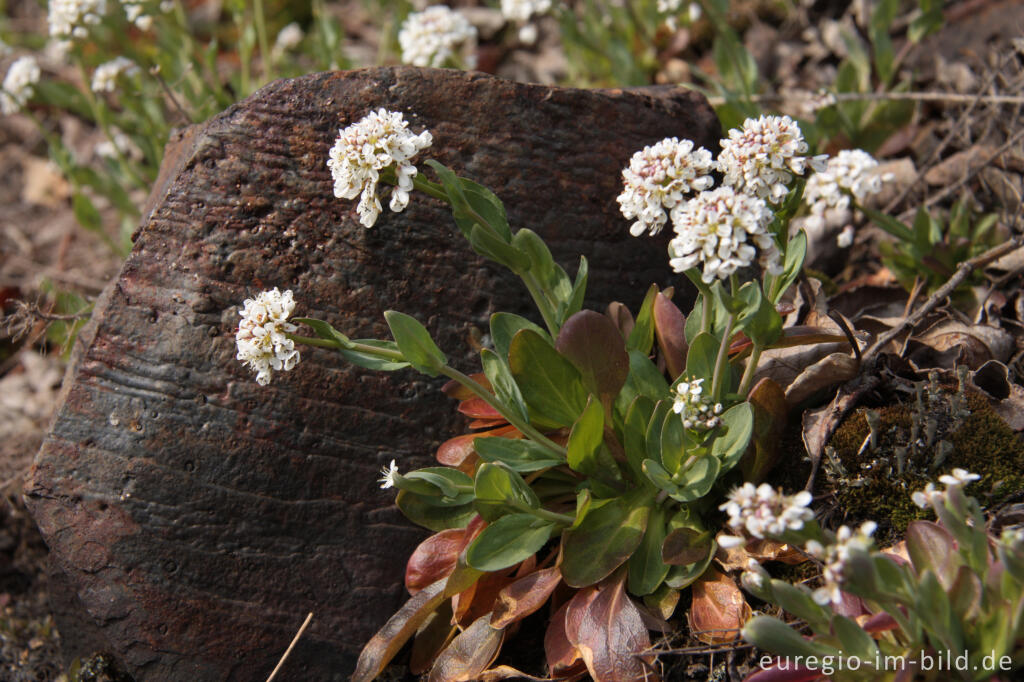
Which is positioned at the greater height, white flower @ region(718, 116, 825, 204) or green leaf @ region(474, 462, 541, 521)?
white flower @ region(718, 116, 825, 204)

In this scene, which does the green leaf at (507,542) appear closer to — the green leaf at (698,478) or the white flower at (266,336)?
the green leaf at (698,478)

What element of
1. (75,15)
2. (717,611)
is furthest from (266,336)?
(75,15)

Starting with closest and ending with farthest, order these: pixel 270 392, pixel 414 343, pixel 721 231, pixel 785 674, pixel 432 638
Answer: pixel 721 231 → pixel 785 674 → pixel 414 343 → pixel 432 638 → pixel 270 392

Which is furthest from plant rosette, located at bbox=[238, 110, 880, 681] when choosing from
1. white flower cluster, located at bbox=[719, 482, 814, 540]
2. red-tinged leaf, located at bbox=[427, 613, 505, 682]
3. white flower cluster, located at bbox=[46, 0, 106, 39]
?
white flower cluster, located at bbox=[46, 0, 106, 39]

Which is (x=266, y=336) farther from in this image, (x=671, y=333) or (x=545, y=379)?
(x=671, y=333)

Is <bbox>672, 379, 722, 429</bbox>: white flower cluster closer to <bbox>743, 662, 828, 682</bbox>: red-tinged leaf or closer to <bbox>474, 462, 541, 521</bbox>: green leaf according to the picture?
<bbox>474, 462, 541, 521</bbox>: green leaf

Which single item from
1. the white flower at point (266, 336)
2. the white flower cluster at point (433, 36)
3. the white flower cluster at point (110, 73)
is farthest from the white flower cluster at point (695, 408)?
the white flower cluster at point (110, 73)
